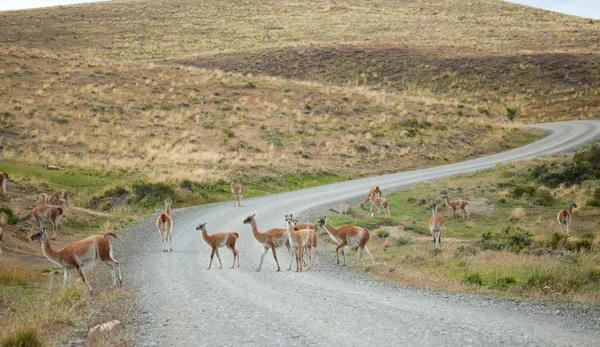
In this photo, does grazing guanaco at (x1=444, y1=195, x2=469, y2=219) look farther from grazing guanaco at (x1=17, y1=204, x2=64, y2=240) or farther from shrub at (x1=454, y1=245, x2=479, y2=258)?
grazing guanaco at (x1=17, y1=204, x2=64, y2=240)

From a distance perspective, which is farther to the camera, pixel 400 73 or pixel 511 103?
pixel 400 73

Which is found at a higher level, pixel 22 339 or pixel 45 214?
pixel 45 214


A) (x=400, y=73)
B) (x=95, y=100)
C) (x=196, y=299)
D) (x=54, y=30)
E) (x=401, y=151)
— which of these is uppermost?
(x=54, y=30)

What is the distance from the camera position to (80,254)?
42.4ft

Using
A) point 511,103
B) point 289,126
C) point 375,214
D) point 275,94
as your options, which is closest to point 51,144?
point 289,126

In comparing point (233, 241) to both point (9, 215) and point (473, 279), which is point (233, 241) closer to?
point (473, 279)

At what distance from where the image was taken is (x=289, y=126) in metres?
51.1

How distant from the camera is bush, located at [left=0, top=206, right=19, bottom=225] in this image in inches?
829

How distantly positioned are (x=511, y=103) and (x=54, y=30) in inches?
3037

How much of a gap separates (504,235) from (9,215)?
59.0 ft

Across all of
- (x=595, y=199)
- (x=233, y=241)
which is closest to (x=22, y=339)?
(x=233, y=241)

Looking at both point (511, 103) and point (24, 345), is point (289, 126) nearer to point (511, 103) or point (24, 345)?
point (511, 103)

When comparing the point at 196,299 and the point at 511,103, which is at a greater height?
the point at 511,103

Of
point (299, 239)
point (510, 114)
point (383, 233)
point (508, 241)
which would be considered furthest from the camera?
point (510, 114)
